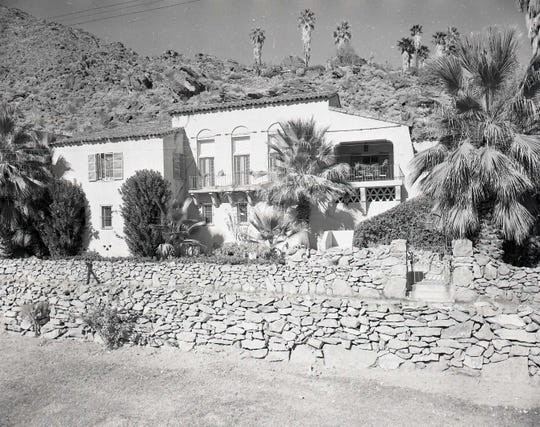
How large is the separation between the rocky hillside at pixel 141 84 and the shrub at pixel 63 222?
17819mm

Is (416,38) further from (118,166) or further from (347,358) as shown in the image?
(347,358)

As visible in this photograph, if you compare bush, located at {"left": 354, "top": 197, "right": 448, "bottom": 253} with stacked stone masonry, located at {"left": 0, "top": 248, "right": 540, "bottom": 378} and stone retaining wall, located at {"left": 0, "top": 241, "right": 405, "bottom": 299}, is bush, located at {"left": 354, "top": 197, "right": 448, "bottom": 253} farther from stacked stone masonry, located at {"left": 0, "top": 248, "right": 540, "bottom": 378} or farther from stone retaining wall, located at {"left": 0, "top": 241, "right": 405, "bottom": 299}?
stacked stone masonry, located at {"left": 0, "top": 248, "right": 540, "bottom": 378}

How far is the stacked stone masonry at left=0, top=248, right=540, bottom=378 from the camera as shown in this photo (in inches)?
468

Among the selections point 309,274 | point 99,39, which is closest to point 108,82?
point 99,39

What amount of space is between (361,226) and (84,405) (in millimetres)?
13363

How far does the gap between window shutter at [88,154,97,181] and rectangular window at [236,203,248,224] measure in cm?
850

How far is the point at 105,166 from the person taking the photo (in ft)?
86.5

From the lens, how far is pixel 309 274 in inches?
646

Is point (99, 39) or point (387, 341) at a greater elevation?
point (99, 39)

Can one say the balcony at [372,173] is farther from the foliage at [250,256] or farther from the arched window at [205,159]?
the arched window at [205,159]

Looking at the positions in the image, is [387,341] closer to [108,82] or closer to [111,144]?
[111,144]

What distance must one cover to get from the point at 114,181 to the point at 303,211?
36.6 ft

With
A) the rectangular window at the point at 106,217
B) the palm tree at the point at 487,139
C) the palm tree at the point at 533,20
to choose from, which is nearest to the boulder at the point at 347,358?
the palm tree at the point at 487,139

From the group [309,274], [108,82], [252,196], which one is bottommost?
[309,274]
